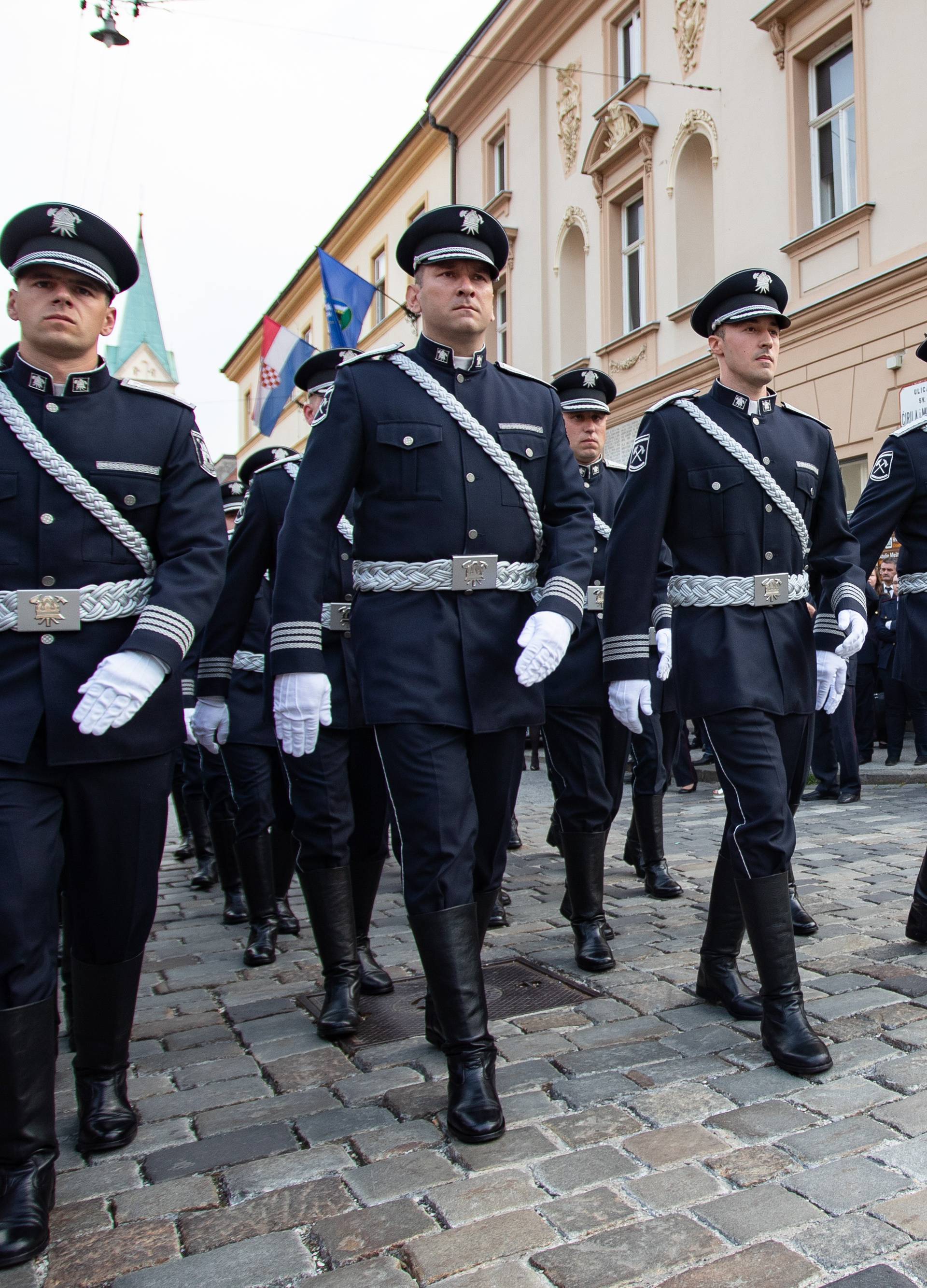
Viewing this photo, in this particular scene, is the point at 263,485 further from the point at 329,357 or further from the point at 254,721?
the point at 254,721

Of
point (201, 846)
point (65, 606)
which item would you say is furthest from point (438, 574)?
point (201, 846)

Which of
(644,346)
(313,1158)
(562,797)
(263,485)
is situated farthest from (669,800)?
(644,346)

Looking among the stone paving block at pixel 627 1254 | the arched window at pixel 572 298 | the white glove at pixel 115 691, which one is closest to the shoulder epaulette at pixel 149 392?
the white glove at pixel 115 691

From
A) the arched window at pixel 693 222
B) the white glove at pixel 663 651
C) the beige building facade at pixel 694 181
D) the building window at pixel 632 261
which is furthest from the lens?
the building window at pixel 632 261

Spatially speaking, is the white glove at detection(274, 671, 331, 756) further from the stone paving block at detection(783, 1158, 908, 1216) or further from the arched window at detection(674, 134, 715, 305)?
the arched window at detection(674, 134, 715, 305)

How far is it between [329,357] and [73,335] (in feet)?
6.69

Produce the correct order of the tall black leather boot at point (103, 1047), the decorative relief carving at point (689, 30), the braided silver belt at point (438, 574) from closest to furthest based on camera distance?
the tall black leather boot at point (103, 1047)
the braided silver belt at point (438, 574)
the decorative relief carving at point (689, 30)

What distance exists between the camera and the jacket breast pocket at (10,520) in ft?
8.58

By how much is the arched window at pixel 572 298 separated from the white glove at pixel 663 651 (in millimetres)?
14152

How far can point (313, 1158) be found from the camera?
2590 millimetres

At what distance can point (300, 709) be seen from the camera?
120 inches

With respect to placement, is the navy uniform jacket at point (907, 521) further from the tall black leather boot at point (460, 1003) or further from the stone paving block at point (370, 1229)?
the stone paving block at point (370, 1229)

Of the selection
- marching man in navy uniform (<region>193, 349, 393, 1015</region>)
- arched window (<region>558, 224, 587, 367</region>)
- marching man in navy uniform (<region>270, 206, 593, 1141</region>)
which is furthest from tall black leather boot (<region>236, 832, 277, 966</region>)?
arched window (<region>558, 224, 587, 367</region>)

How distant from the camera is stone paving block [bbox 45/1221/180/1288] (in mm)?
2164
